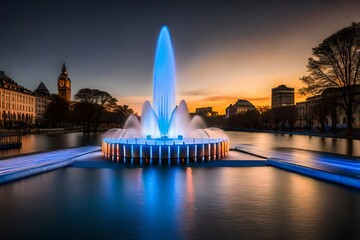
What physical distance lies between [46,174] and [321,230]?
40.2ft

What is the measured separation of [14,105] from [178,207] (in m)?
123

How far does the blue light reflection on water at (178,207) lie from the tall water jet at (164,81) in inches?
443

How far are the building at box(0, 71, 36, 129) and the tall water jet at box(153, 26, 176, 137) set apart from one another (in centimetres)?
8311

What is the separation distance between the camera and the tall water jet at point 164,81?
2402 centimetres

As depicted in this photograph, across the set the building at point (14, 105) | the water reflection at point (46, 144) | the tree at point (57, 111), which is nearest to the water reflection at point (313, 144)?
the water reflection at point (46, 144)

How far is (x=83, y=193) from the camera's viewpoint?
32.8ft

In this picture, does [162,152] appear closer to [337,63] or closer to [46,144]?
[46,144]

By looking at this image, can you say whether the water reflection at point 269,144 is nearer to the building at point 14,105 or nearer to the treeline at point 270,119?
the treeline at point 270,119

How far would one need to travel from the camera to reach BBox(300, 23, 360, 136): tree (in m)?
37.3

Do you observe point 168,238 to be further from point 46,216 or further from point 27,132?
point 27,132

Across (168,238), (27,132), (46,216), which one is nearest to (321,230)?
(168,238)

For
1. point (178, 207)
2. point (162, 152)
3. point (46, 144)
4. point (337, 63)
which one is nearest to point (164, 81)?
point (162, 152)

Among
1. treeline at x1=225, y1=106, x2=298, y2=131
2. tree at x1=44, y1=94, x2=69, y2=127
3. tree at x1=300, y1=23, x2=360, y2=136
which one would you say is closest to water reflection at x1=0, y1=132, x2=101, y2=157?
tree at x1=300, y1=23, x2=360, y2=136

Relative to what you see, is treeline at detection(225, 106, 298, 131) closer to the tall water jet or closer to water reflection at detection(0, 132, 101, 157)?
water reflection at detection(0, 132, 101, 157)
